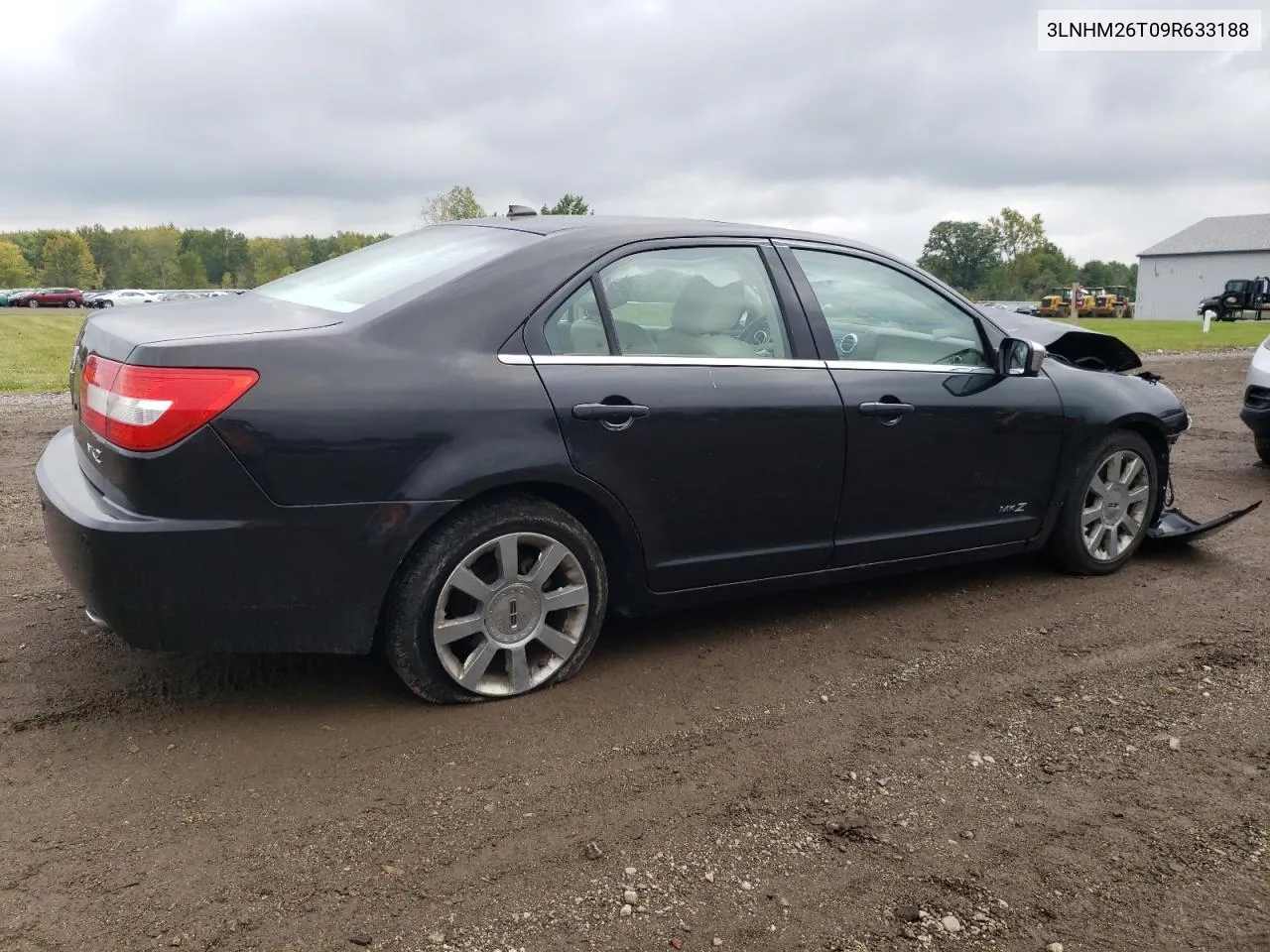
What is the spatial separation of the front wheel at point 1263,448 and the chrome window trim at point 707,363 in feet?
15.8

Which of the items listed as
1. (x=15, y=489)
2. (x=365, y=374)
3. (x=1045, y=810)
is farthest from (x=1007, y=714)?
(x=15, y=489)

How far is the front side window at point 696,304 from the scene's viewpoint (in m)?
3.80

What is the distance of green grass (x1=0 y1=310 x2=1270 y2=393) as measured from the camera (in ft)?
12.8

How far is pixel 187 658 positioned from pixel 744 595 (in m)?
2.08

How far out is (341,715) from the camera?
3.48 metres

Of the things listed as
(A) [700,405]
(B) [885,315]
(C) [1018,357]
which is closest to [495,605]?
(A) [700,405]

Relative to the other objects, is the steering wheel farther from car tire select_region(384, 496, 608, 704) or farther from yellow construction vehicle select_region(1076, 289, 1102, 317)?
yellow construction vehicle select_region(1076, 289, 1102, 317)

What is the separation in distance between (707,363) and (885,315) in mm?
1002

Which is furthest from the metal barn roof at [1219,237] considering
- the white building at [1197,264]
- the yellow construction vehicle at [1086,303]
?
the yellow construction vehicle at [1086,303]

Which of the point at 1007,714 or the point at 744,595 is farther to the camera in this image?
the point at 744,595

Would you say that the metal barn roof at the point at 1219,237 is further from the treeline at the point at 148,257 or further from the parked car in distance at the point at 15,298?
the parked car in distance at the point at 15,298

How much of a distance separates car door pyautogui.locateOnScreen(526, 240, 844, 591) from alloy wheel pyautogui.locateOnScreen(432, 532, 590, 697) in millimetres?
324

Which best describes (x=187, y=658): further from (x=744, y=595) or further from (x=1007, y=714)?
(x=1007, y=714)

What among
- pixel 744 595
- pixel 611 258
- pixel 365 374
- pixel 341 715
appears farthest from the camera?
pixel 744 595
